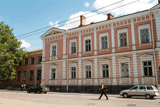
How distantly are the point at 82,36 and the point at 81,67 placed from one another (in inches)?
218

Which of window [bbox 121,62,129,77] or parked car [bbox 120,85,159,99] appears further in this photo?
window [bbox 121,62,129,77]

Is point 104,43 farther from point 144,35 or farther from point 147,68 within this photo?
point 147,68

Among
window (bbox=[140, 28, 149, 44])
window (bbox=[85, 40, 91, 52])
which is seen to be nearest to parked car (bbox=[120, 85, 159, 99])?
window (bbox=[140, 28, 149, 44])

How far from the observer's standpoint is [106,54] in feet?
89.6

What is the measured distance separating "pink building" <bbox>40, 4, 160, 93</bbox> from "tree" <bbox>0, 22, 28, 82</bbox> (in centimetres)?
996

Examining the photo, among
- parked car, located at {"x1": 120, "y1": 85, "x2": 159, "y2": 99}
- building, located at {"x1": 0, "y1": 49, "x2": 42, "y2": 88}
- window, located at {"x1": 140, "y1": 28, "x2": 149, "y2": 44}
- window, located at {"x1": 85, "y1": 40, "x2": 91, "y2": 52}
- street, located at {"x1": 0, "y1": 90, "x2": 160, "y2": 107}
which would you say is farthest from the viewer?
building, located at {"x1": 0, "y1": 49, "x2": 42, "y2": 88}

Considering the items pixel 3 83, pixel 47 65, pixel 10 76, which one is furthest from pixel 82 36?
pixel 3 83

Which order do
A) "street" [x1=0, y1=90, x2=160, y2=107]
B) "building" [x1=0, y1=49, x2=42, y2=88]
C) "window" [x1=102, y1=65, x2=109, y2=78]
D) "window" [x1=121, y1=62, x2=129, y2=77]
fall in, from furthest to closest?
"building" [x1=0, y1=49, x2=42, y2=88], "window" [x1=102, y1=65, x2=109, y2=78], "window" [x1=121, y1=62, x2=129, y2=77], "street" [x1=0, y1=90, x2=160, y2=107]

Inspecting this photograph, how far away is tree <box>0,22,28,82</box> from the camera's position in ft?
130

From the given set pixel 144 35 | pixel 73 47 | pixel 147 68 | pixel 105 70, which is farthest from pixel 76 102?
pixel 73 47

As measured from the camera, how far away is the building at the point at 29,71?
1581 inches

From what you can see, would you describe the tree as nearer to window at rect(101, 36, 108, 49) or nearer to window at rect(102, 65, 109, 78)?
window at rect(101, 36, 108, 49)

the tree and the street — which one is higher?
the tree

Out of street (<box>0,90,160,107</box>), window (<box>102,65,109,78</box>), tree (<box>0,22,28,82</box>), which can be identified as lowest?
street (<box>0,90,160,107</box>)
